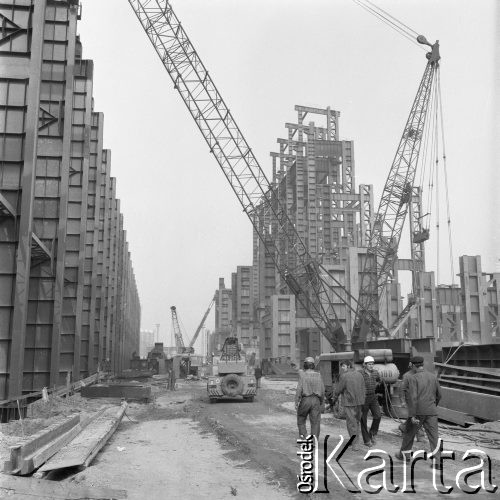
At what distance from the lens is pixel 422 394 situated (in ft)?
28.4

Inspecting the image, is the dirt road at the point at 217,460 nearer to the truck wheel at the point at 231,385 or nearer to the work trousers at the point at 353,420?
the work trousers at the point at 353,420

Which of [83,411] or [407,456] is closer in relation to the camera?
[407,456]

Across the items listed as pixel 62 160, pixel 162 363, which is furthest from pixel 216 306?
pixel 62 160

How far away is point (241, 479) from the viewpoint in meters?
8.02

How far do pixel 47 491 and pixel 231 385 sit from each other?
15.4 metres

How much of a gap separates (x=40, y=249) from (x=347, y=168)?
40965 millimetres

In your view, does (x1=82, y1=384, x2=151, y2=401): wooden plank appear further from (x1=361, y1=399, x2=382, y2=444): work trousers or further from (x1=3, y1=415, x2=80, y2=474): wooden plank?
(x1=361, y1=399, x2=382, y2=444): work trousers

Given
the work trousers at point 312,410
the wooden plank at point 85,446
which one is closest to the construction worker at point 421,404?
the work trousers at point 312,410

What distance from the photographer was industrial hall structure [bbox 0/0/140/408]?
48.6ft

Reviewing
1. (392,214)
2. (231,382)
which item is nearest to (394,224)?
(392,214)

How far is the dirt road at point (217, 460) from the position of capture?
24.1 ft

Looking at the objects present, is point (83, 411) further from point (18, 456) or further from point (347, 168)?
point (347, 168)

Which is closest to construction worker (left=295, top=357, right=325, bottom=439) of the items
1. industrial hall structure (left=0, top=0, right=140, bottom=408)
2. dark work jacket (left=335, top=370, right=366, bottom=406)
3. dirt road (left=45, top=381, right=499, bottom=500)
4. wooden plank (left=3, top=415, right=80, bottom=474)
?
dark work jacket (left=335, top=370, right=366, bottom=406)

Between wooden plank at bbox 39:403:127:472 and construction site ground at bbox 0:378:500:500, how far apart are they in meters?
0.15
